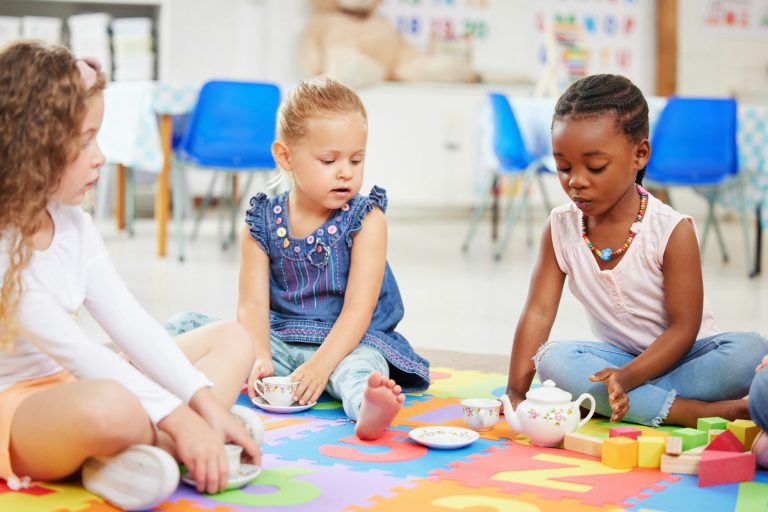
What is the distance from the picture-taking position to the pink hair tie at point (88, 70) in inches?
44.5

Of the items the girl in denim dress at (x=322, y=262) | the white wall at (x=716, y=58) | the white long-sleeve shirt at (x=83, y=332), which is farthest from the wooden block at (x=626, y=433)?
the white wall at (x=716, y=58)

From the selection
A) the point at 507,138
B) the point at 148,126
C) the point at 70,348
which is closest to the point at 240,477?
the point at 70,348

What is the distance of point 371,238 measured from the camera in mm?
1726

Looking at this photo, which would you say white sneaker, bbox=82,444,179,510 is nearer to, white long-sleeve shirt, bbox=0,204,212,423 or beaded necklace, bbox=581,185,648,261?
white long-sleeve shirt, bbox=0,204,212,423

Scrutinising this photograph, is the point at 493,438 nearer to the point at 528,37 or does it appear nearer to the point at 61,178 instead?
the point at 61,178

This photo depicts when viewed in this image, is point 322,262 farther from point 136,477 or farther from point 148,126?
point 148,126

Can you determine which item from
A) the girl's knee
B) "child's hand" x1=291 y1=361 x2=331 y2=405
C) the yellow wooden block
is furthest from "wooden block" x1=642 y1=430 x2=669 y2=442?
the girl's knee

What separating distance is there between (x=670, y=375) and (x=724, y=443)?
0.29 m

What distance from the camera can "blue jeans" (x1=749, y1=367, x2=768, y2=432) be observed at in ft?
4.14

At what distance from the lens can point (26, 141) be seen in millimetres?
1060

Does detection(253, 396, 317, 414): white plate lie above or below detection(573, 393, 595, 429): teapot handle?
below

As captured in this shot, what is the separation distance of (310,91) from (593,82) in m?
0.48

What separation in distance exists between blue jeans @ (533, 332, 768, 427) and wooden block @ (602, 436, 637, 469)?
0.23m

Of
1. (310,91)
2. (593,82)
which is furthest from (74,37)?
(593,82)
